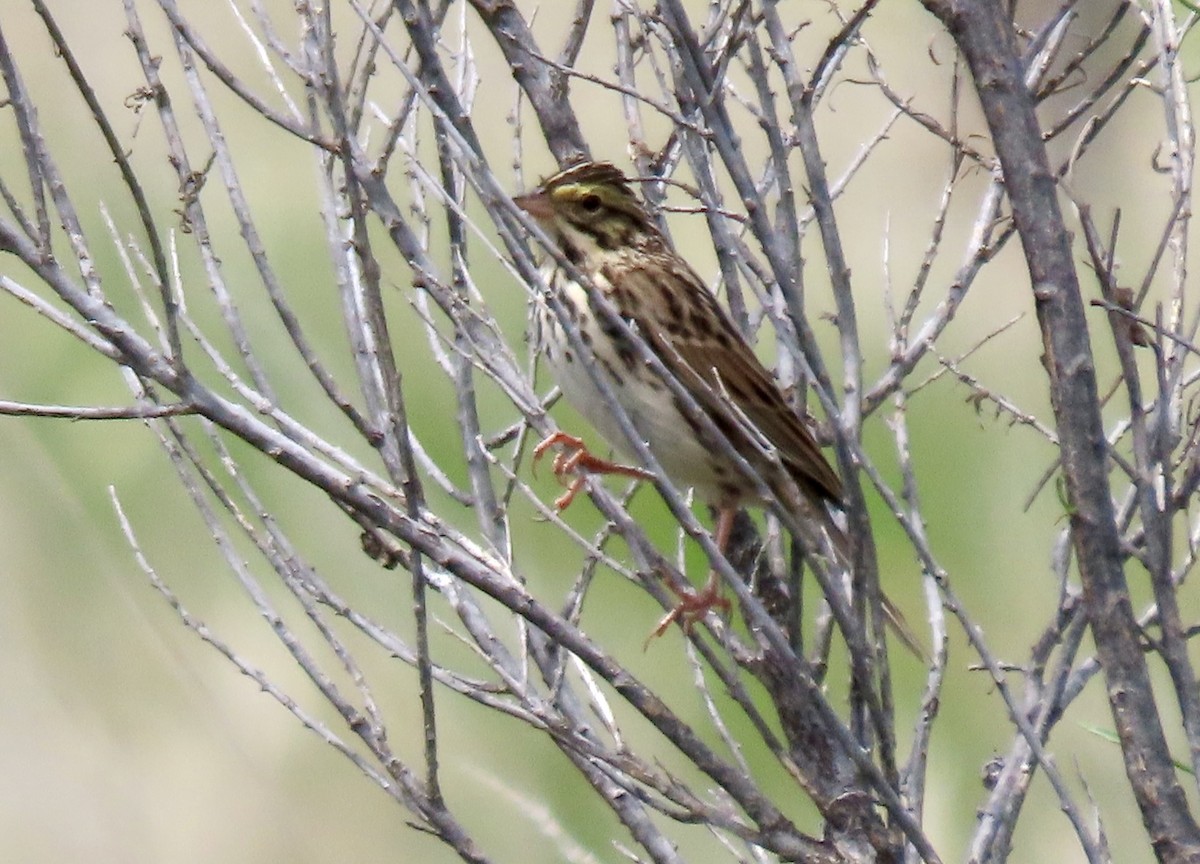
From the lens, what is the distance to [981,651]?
1979 millimetres

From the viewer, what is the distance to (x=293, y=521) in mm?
5867

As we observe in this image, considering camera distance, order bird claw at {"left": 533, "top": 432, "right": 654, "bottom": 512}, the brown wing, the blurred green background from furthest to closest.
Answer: the blurred green background < the brown wing < bird claw at {"left": 533, "top": 432, "right": 654, "bottom": 512}

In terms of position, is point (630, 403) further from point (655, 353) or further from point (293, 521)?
point (293, 521)

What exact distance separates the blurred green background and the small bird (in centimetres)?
187

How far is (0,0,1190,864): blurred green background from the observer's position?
576 cm

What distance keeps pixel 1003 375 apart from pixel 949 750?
1.96 m

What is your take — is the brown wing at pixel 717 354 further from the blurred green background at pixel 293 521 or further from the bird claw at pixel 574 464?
the blurred green background at pixel 293 521

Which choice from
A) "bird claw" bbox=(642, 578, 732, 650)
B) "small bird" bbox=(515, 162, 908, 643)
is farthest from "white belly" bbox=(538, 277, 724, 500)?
"bird claw" bbox=(642, 578, 732, 650)

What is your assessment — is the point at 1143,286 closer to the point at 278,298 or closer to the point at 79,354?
the point at 278,298

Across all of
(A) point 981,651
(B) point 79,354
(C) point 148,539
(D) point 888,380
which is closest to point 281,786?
(C) point 148,539

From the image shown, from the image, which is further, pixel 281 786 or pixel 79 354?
pixel 79 354

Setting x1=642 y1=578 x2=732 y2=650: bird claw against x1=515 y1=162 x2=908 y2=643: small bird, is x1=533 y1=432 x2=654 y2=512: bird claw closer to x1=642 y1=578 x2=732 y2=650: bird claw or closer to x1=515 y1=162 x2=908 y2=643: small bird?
x1=515 y1=162 x2=908 y2=643: small bird

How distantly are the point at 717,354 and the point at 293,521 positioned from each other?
283 centimetres

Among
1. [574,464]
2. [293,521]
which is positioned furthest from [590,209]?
[293,521]
